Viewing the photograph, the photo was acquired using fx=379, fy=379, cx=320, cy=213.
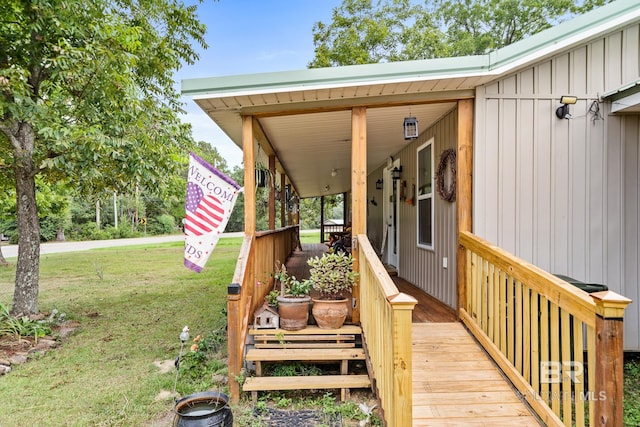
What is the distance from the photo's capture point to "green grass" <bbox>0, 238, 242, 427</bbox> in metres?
3.14

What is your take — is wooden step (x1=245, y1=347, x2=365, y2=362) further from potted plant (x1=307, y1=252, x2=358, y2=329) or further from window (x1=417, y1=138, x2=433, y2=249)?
window (x1=417, y1=138, x2=433, y2=249)

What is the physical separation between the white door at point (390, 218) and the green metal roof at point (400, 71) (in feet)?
11.5

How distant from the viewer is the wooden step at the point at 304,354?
3381 millimetres

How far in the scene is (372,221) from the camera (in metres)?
10.3

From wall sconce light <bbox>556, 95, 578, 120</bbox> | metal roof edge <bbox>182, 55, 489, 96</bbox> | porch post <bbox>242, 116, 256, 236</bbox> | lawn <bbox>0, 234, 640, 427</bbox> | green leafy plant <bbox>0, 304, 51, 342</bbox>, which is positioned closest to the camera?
lawn <bbox>0, 234, 640, 427</bbox>

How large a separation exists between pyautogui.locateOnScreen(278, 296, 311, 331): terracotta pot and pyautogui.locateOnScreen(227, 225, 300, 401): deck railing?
0.36 m

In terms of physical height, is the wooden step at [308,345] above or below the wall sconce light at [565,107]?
below

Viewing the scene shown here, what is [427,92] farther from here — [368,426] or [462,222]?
[368,426]

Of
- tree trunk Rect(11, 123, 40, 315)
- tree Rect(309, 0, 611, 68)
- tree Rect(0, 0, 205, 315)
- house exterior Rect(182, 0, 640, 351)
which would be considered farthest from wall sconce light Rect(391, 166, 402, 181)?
tree Rect(309, 0, 611, 68)

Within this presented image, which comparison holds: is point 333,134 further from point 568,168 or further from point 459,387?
point 459,387

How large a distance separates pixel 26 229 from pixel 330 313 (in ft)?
14.9

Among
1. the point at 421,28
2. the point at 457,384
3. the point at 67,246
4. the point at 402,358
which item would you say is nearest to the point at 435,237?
the point at 457,384

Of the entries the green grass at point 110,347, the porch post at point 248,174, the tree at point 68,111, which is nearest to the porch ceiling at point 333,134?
the porch post at point 248,174

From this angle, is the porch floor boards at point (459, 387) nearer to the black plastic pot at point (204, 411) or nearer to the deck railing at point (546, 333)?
the deck railing at point (546, 333)
